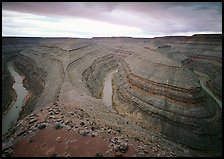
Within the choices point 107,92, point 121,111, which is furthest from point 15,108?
point 121,111

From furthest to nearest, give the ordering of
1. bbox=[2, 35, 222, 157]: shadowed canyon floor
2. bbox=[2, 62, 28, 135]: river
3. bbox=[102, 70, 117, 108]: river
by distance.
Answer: bbox=[102, 70, 117, 108]: river → bbox=[2, 62, 28, 135]: river → bbox=[2, 35, 222, 157]: shadowed canyon floor

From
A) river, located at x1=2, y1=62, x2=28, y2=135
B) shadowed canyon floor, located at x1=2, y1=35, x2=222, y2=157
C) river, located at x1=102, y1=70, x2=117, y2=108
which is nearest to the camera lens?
shadowed canyon floor, located at x1=2, y1=35, x2=222, y2=157

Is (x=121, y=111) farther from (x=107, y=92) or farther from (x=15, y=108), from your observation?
(x=15, y=108)

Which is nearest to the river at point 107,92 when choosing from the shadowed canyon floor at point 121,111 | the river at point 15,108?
the shadowed canyon floor at point 121,111

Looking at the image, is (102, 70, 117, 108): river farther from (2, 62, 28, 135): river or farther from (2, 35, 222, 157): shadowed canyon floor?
(2, 62, 28, 135): river

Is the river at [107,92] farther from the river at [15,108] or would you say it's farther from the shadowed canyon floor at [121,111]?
the river at [15,108]

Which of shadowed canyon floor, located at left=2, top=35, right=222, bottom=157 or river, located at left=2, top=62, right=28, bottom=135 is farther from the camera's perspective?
river, located at left=2, top=62, right=28, bottom=135

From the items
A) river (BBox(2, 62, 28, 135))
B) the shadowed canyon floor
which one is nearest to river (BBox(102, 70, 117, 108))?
the shadowed canyon floor

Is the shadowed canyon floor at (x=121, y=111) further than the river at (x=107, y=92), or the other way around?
the river at (x=107, y=92)

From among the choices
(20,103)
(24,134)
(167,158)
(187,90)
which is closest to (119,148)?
(167,158)
